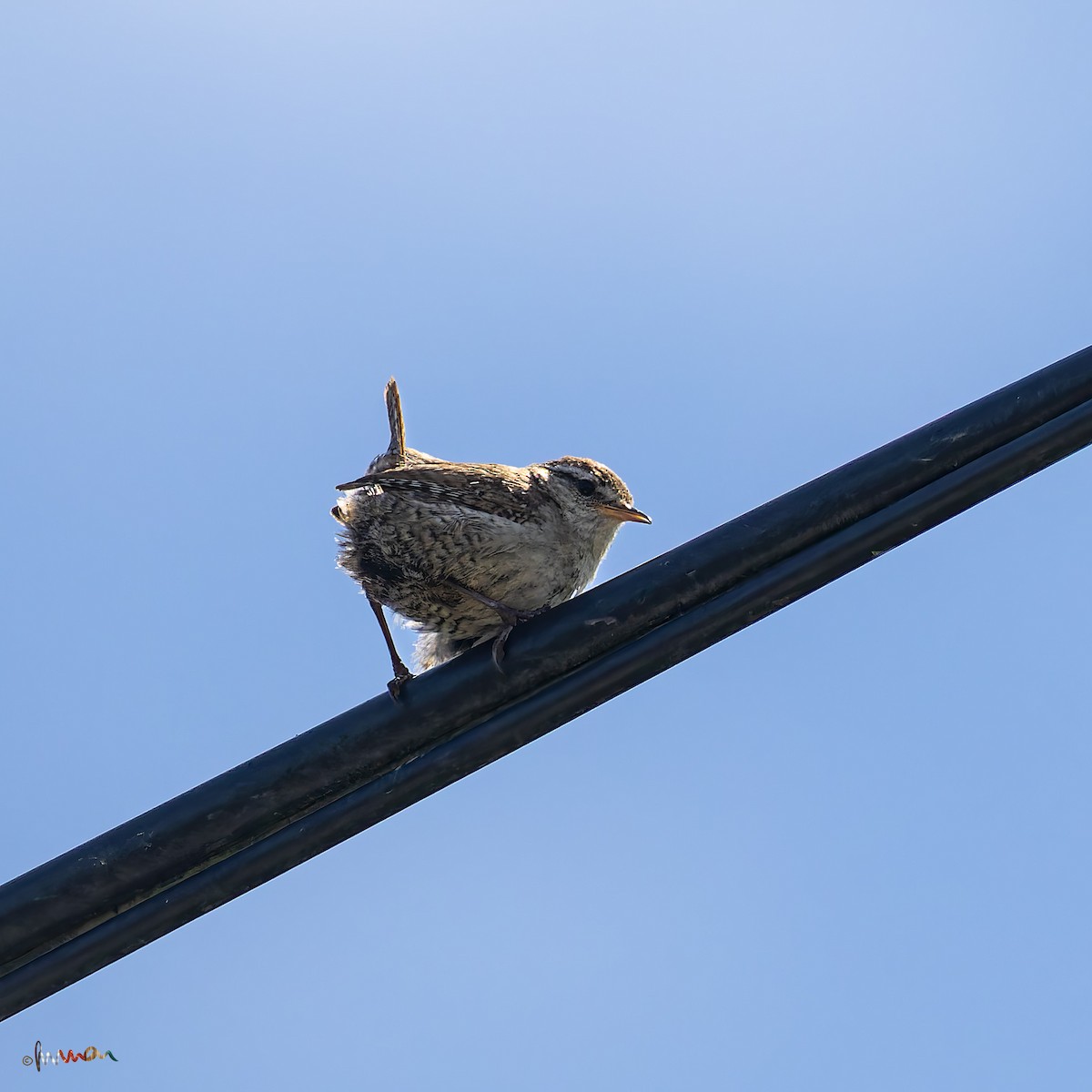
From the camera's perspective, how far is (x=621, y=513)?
5.90 metres

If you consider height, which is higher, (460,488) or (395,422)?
(395,422)

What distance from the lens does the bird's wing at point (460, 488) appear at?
543 cm

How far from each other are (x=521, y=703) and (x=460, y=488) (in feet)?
6.87

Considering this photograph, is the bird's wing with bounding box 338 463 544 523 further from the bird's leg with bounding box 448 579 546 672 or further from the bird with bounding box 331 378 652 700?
the bird's leg with bounding box 448 579 546 672

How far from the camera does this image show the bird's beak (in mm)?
5887

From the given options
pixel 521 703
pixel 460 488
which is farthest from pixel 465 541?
pixel 521 703

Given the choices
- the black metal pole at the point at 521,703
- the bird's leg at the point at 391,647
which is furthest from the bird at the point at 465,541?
the black metal pole at the point at 521,703

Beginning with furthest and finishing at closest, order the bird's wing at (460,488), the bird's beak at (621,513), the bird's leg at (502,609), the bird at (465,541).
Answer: the bird's beak at (621,513) → the bird's wing at (460,488) → the bird at (465,541) → the bird's leg at (502,609)

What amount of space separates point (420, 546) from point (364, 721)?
187 centimetres

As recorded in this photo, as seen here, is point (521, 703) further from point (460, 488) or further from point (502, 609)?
point (460, 488)

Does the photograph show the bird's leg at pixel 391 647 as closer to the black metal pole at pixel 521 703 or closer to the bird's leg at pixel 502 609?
the bird's leg at pixel 502 609

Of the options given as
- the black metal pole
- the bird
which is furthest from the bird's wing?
the black metal pole

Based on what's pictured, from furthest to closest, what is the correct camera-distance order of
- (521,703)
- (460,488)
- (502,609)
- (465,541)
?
(460,488) → (465,541) → (502,609) → (521,703)

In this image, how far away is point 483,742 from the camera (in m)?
3.42
